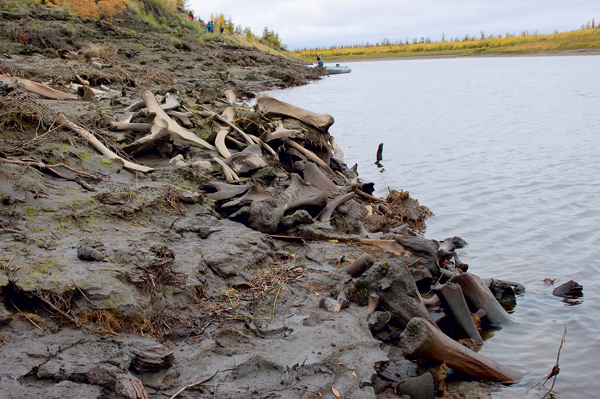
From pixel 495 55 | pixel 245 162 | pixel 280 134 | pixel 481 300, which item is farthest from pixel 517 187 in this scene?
pixel 495 55

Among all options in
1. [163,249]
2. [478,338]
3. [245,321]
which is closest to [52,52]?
[163,249]

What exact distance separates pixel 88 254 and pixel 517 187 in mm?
7902

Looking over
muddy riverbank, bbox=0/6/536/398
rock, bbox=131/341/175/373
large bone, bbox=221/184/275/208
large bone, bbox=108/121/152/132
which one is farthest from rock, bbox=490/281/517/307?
large bone, bbox=108/121/152/132

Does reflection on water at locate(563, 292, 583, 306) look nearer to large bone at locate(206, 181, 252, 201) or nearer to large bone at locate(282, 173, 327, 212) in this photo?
large bone at locate(282, 173, 327, 212)

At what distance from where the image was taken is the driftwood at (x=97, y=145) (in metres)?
4.74

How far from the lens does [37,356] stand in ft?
6.84

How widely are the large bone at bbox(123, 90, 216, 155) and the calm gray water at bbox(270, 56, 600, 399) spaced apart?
3.53 m

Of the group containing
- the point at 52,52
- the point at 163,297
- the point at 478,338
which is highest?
the point at 52,52

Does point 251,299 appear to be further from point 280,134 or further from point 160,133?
point 280,134

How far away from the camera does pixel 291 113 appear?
7.76 meters

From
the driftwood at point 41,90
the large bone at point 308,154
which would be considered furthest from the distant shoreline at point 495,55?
the driftwood at point 41,90

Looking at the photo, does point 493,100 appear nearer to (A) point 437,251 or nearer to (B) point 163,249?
(A) point 437,251

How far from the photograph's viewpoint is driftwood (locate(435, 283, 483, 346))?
3.35 meters

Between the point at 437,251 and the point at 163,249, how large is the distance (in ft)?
7.99
